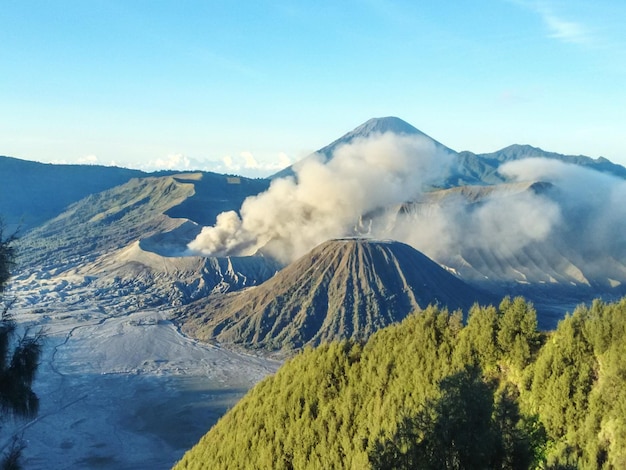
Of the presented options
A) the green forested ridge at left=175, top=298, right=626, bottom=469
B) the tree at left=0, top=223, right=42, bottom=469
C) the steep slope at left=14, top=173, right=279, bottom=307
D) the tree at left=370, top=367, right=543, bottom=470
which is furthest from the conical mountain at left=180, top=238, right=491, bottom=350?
the tree at left=0, top=223, right=42, bottom=469

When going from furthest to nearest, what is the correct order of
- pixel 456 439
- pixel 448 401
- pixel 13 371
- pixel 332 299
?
pixel 332 299, pixel 448 401, pixel 456 439, pixel 13 371

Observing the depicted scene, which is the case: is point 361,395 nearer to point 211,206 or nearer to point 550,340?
point 550,340

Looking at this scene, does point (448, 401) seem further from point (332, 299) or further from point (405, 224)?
point (405, 224)

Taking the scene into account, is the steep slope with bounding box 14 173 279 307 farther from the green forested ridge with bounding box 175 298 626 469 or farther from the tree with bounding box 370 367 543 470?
the tree with bounding box 370 367 543 470

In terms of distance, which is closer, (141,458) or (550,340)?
(550,340)

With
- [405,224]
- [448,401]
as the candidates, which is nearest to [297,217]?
[405,224]

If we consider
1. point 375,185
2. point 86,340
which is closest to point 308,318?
point 86,340

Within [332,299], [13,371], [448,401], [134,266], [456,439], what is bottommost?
[332,299]
